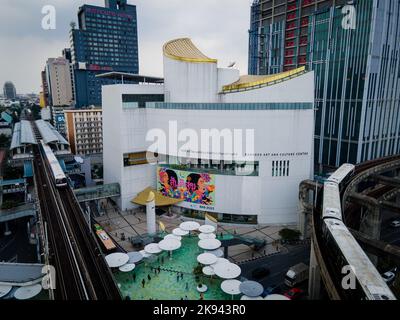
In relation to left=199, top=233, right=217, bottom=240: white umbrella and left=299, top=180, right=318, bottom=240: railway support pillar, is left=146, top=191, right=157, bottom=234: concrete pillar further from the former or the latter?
left=299, top=180, right=318, bottom=240: railway support pillar

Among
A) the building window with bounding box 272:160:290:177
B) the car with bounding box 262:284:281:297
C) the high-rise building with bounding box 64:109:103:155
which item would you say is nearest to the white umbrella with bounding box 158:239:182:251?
the car with bounding box 262:284:281:297

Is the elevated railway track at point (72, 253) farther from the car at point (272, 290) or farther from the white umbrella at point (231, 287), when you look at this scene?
the car at point (272, 290)

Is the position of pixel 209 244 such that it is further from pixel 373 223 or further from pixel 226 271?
pixel 373 223

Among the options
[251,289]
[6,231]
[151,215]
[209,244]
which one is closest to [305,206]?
[209,244]

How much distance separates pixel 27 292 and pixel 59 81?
541 feet

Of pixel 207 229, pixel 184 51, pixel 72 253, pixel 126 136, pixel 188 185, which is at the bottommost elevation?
pixel 207 229

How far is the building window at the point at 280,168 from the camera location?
50156 millimetres

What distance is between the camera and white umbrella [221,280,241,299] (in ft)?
103

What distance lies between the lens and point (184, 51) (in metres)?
60.2

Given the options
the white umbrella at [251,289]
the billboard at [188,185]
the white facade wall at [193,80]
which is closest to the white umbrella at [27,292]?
the white umbrella at [251,289]

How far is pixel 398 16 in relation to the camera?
61656mm

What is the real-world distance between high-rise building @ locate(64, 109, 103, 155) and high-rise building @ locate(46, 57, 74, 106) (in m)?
76.3
